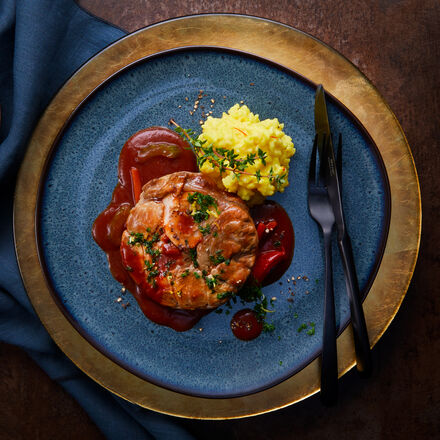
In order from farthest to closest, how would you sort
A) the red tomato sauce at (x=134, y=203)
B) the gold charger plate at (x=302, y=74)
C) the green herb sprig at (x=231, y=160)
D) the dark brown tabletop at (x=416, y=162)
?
the dark brown tabletop at (x=416, y=162) < the red tomato sauce at (x=134, y=203) < the gold charger plate at (x=302, y=74) < the green herb sprig at (x=231, y=160)

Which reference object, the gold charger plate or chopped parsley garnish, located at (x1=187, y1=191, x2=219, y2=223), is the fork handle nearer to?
the gold charger plate

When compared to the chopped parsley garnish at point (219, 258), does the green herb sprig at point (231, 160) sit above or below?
above

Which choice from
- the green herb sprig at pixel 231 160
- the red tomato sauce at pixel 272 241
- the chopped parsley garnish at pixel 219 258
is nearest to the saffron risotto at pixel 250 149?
the green herb sprig at pixel 231 160

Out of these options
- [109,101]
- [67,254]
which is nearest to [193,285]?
[67,254]

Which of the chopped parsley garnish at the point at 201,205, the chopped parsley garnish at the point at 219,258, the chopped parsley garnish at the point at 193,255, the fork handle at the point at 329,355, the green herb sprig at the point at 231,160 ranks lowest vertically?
the fork handle at the point at 329,355

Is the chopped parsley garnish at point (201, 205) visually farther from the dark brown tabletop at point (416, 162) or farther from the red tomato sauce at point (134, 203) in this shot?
the dark brown tabletop at point (416, 162)

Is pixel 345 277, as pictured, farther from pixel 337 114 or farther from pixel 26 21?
pixel 26 21

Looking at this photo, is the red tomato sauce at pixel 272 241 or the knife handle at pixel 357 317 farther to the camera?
the red tomato sauce at pixel 272 241

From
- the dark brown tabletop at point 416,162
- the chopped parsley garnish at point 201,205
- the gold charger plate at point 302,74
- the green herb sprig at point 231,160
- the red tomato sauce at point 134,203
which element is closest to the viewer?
the green herb sprig at point 231,160
